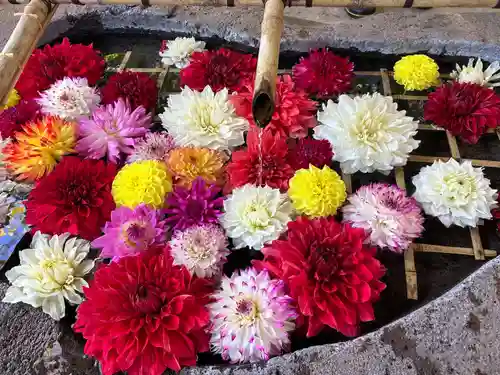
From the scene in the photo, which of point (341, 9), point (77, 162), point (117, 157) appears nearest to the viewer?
point (77, 162)

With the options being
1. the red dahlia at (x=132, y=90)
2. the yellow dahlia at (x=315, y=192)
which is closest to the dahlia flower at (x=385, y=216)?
the yellow dahlia at (x=315, y=192)

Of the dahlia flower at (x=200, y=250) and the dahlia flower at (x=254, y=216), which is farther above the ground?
the dahlia flower at (x=254, y=216)

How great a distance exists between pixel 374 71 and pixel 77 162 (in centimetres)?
114

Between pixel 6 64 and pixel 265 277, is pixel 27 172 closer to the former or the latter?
pixel 6 64

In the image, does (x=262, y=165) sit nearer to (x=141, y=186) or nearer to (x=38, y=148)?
(x=141, y=186)

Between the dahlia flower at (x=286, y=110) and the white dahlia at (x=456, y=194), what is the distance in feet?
1.29

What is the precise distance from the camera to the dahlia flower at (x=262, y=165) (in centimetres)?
135

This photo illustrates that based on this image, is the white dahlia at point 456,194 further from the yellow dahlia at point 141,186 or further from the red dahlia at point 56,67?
the red dahlia at point 56,67

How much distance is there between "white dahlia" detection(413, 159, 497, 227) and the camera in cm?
136

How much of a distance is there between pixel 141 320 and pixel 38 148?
699mm

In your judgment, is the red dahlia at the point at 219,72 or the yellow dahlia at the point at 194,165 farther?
the red dahlia at the point at 219,72

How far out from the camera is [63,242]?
4.28 ft

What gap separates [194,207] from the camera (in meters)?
1.29

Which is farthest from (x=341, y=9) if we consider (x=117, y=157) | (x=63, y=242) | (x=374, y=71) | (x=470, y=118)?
(x=63, y=242)
